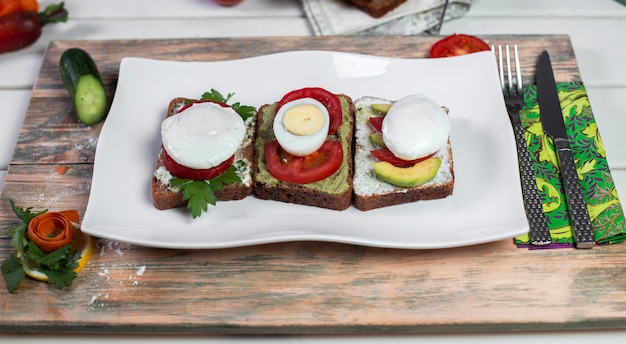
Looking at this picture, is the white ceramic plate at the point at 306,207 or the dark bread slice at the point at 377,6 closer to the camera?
the white ceramic plate at the point at 306,207

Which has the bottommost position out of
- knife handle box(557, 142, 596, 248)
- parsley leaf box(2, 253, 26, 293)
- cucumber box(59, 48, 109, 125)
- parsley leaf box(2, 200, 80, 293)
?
parsley leaf box(2, 253, 26, 293)

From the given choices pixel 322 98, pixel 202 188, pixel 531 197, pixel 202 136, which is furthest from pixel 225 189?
pixel 531 197

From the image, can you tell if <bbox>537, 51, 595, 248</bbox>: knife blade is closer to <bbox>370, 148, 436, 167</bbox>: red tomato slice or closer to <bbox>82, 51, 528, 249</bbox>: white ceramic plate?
<bbox>82, 51, 528, 249</bbox>: white ceramic plate

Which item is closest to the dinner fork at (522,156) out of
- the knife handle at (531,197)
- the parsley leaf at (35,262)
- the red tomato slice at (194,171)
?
the knife handle at (531,197)

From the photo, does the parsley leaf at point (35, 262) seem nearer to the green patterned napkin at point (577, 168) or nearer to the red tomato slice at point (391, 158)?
the red tomato slice at point (391, 158)

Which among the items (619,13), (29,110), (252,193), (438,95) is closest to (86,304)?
(252,193)

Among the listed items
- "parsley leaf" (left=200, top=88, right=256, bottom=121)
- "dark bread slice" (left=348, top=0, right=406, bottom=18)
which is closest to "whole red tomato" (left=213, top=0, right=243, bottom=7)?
"dark bread slice" (left=348, top=0, right=406, bottom=18)
